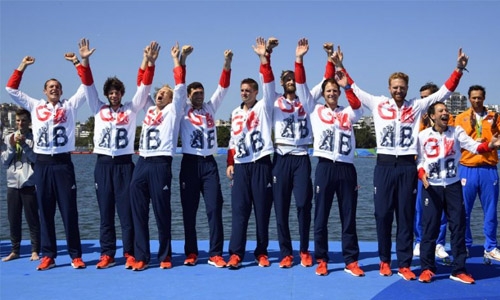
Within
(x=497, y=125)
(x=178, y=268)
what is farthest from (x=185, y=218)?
(x=497, y=125)

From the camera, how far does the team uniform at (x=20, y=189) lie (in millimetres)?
7547

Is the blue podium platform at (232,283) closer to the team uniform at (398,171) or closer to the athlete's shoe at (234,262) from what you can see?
the athlete's shoe at (234,262)

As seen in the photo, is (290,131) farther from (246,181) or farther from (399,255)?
(399,255)

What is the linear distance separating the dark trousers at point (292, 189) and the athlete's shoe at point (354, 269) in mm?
566

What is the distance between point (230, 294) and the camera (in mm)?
5734

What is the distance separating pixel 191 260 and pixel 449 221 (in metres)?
3.08

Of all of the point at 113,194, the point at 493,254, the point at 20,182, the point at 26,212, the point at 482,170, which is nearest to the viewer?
the point at 113,194

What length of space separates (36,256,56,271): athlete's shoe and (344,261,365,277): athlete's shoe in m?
3.59

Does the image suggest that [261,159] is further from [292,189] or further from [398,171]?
[398,171]

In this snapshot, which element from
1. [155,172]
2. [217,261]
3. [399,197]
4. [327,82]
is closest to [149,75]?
[155,172]

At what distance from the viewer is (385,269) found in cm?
645

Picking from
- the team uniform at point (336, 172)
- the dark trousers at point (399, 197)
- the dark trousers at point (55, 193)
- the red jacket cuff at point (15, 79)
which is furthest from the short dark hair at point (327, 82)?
the red jacket cuff at point (15, 79)

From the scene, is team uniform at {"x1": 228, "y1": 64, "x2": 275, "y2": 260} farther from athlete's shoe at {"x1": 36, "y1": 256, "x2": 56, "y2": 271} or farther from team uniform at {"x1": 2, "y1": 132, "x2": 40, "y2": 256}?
team uniform at {"x1": 2, "y1": 132, "x2": 40, "y2": 256}

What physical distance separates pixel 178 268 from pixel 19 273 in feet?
6.18
